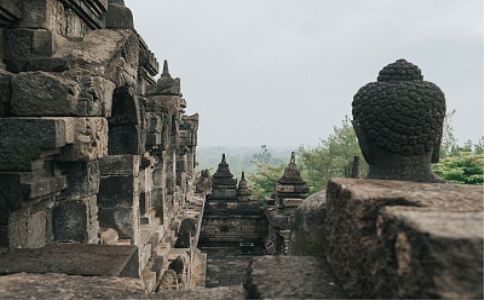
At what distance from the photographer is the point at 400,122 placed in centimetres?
218

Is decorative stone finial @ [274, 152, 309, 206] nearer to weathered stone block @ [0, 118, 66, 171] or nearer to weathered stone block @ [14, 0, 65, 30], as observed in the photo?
weathered stone block @ [14, 0, 65, 30]

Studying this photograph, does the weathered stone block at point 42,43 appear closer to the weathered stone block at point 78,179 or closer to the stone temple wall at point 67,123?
the stone temple wall at point 67,123

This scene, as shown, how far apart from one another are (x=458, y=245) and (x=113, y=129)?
457cm

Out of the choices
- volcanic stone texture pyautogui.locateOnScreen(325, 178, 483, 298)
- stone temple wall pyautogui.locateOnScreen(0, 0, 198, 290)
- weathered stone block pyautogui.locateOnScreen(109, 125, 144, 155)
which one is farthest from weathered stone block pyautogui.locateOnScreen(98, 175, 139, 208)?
volcanic stone texture pyautogui.locateOnScreen(325, 178, 483, 298)

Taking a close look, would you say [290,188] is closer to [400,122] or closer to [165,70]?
[165,70]

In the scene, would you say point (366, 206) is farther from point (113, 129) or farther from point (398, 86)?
point (113, 129)

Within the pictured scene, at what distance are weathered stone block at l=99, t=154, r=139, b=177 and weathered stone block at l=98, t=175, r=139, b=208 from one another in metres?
0.07

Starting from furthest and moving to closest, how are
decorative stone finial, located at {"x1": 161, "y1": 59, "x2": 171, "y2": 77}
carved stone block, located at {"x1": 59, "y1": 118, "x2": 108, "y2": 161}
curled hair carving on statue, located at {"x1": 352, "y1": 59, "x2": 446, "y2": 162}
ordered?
1. decorative stone finial, located at {"x1": 161, "y1": 59, "x2": 171, "y2": 77}
2. carved stone block, located at {"x1": 59, "y1": 118, "x2": 108, "y2": 161}
3. curled hair carving on statue, located at {"x1": 352, "y1": 59, "x2": 446, "y2": 162}

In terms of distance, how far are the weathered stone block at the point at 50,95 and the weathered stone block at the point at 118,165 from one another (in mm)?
1877

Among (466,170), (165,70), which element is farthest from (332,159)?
(165,70)

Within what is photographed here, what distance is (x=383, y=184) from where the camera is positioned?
1711 mm

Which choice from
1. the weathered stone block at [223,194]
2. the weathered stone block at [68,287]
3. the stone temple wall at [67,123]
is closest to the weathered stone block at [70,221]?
the stone temple wall at [67,123]

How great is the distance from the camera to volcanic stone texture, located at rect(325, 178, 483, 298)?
0.96 meters

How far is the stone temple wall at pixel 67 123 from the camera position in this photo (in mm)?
2709
